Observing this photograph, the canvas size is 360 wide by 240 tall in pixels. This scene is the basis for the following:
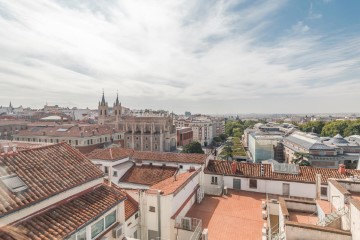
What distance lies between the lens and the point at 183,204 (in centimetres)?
1702

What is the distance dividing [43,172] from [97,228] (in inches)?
138

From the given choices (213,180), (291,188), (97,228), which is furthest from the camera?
(213,180)

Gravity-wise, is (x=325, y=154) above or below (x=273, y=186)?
below

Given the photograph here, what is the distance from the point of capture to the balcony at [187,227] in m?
14.6

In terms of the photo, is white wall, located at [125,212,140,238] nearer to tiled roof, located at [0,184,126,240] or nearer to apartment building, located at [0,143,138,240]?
apartment building, located at [0,143,138,240]

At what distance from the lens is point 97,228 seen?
9914 millimetres

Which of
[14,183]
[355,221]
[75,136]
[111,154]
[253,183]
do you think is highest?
[14,183]

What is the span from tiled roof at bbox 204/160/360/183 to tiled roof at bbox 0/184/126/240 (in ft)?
45.0

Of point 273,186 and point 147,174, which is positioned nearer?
point 273,186

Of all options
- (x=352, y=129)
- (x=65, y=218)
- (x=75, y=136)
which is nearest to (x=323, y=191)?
(x=65, y=218)

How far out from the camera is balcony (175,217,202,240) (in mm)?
14570

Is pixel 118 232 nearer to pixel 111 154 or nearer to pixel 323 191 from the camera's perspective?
pixel 111 154

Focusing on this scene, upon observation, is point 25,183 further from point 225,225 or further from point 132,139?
point 132,139

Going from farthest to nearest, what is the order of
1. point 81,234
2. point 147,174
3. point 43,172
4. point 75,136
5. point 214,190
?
point 75,136 → point 147,174 → point 214,190 → point 43,172 → point 81,234
